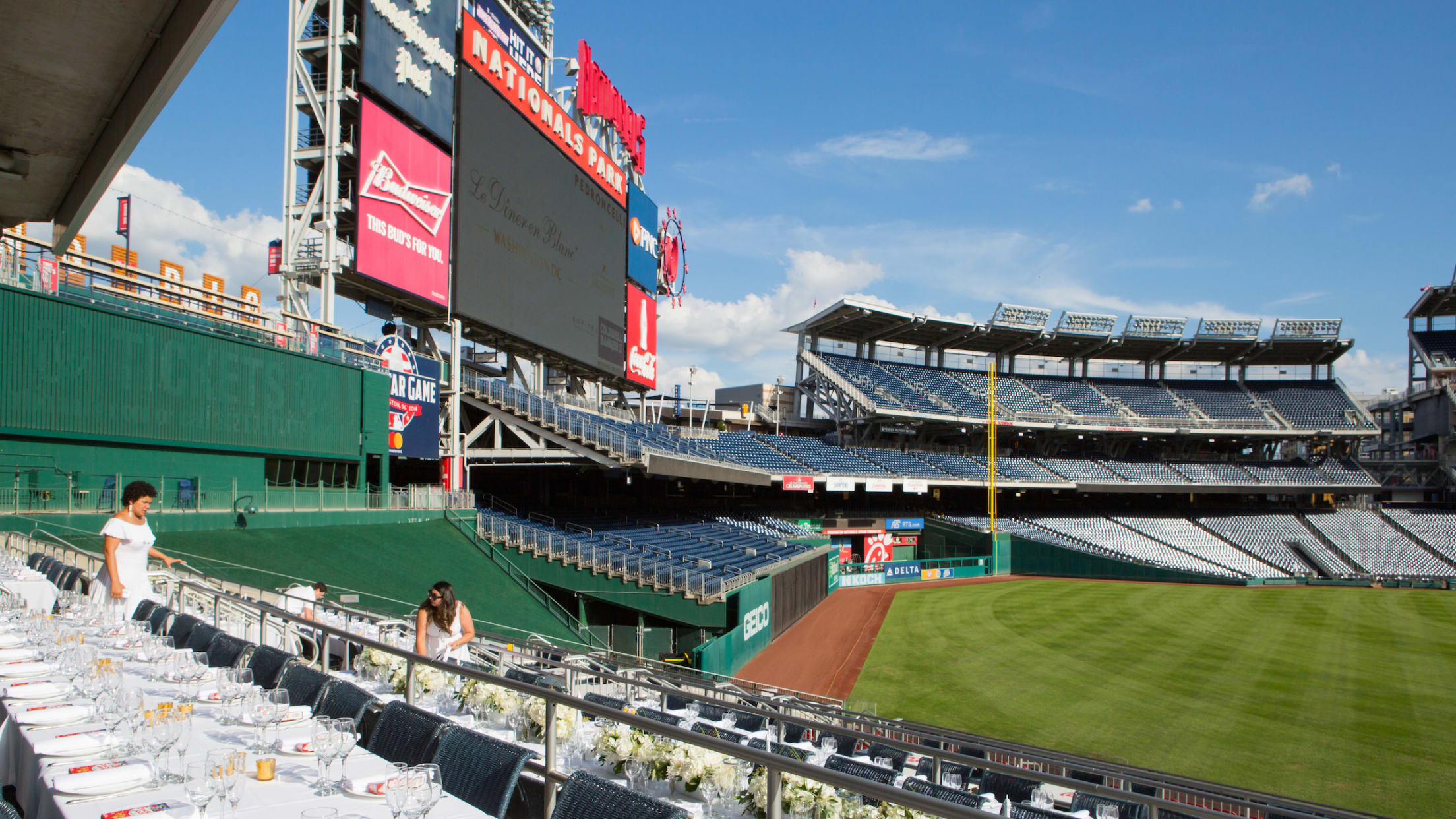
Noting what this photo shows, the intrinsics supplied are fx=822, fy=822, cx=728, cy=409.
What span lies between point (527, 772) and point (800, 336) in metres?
46.3

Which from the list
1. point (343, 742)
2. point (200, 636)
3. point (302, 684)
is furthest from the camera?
point (200, 636)

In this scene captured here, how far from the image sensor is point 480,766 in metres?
3.56

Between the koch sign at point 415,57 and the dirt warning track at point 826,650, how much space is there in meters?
16.3

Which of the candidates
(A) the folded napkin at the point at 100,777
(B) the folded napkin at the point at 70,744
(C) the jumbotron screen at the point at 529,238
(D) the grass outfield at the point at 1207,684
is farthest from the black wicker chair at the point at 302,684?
(C) the jumbotron screen at the point at 529,238

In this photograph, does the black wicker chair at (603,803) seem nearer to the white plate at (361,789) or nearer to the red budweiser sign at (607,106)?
the white plate at (361,789)

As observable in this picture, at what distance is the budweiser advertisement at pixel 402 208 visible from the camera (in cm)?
1914

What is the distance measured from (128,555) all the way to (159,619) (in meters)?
0.82

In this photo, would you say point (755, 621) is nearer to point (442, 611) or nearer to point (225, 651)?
point (442, 611)

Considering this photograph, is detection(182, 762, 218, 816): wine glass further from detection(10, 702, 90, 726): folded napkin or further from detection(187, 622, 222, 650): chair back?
detection(187, 622, 222, 650): chair back

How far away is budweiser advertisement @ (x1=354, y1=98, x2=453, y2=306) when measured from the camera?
19141mm

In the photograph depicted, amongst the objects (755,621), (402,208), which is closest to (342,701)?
(402,208)

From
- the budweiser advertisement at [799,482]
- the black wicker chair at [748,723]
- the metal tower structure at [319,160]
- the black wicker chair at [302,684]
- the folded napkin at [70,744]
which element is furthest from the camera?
the budweiser advertisement at [799,482]

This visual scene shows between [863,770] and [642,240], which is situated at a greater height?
[642,240]

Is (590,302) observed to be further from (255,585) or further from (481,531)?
(255,585)
